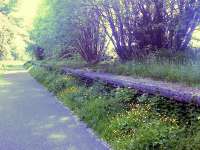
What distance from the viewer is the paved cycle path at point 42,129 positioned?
31.1 feet

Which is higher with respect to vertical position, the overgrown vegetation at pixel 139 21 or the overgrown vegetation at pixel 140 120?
the overgrown vegetation at pixel 139 21

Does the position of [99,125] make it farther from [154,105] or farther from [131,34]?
[131,34]

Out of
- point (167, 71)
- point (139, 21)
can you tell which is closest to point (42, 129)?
point (167, 71)

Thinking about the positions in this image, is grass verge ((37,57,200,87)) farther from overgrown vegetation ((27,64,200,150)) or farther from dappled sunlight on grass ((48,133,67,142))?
dappled sunlight on grass ((48,133,67,142))

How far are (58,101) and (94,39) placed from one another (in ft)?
42.0

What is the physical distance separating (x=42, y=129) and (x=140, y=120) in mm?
3228

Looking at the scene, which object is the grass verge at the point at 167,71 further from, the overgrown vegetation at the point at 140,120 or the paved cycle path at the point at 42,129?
the paved cycle path at the point at 42,129

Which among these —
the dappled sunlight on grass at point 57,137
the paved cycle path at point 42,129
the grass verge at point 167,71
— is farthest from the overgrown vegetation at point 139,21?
the dappled sunlight on grass at point 57,137

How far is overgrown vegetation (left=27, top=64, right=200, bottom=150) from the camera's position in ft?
25.1

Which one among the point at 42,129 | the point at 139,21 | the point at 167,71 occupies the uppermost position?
the point at 139,21

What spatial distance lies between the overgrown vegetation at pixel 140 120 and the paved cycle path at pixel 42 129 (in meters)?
0.39

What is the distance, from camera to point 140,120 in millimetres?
9188

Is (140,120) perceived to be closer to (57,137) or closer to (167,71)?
(57,137)

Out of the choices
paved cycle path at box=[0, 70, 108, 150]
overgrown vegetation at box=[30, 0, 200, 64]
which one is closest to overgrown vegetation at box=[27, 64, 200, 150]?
paved cycle path at box=[0, 70, 108, 150]
